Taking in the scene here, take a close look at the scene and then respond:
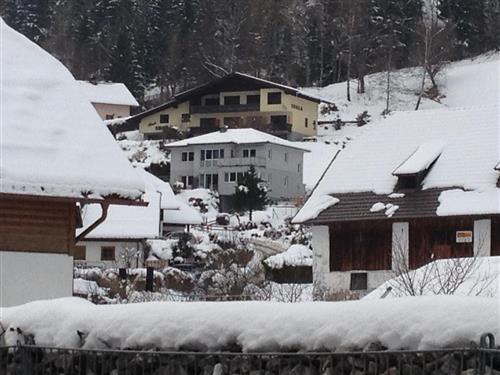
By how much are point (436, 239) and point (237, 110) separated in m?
54.7

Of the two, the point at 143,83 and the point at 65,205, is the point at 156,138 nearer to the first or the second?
the point at 143,83

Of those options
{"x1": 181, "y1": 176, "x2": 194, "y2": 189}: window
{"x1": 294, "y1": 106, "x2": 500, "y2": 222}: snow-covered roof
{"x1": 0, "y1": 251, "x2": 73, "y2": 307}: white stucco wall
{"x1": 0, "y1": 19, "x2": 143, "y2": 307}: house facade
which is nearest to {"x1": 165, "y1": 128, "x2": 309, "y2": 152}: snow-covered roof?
{"x1": 181, "y1": 176, "x2": 194, "y2": 189}: window

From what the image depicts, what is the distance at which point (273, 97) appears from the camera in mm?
91750

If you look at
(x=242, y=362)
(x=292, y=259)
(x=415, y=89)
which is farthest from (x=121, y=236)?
(x=415, y=89)

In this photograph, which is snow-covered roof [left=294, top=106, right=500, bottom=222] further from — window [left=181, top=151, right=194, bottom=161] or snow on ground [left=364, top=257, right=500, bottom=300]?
window [left=181, top=151, right=194, bottom=161]

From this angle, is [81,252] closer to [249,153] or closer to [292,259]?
[292,259]

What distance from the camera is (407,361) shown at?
591 centimetres

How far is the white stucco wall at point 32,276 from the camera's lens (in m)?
15.6

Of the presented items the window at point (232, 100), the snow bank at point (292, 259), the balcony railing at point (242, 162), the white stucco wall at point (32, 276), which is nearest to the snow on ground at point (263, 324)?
the white stucco wall at point (32, 276)

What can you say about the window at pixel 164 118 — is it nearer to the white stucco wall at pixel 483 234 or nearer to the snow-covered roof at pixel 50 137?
the white stucco wall at pixel 483 234

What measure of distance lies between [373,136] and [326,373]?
3766cm

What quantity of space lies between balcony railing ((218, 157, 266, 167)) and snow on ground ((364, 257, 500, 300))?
5887cm

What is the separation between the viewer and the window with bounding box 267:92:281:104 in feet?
300

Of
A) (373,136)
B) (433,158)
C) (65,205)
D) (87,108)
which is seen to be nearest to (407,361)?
(65,205)
